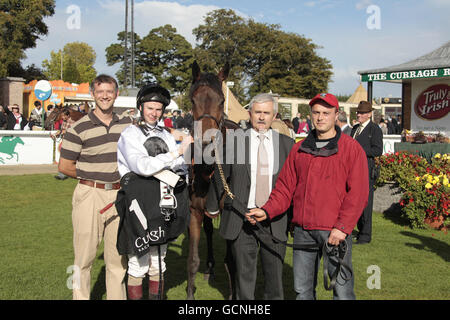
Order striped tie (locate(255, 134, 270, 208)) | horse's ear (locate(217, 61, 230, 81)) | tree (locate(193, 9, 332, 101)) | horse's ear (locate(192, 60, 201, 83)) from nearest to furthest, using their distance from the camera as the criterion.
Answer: striped tie (locate(255, 134, 270, 208))
horse's ear (locate(192, 60, 201, 83))
horse's ear (locate(217, 61, 230, 81))
tree (locate(193, 9, 332, 101))

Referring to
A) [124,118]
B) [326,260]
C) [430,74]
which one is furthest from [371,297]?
[430,74]

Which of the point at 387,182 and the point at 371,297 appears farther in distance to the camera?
the point at 387,182

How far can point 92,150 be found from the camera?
3.67 m

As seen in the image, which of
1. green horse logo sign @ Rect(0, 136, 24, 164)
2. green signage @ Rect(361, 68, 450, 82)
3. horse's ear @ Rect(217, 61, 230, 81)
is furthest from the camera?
green signage @ Rect(361, 68, 450, 82)

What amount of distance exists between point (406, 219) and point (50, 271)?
6.47m

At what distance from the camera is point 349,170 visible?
3059mm

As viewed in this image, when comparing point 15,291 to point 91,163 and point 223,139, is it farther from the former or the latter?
point 223,139

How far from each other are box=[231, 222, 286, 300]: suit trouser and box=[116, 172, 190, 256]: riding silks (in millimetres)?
625

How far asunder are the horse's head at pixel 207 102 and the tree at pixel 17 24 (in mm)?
31418

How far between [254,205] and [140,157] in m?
0.98

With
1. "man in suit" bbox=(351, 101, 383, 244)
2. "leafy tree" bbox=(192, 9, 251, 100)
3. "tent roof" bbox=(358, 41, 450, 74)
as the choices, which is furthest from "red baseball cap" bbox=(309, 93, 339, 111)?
"leafy tree" bbox=(192, 9, 251, 100)

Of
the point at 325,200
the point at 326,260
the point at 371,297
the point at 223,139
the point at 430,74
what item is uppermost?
the point at 430,74

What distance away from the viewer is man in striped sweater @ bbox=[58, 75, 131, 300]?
3.62 m

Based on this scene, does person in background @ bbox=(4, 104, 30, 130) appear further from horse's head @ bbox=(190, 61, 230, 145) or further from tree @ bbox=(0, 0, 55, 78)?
tree @ bbox=(0, 0, 55, 78)
